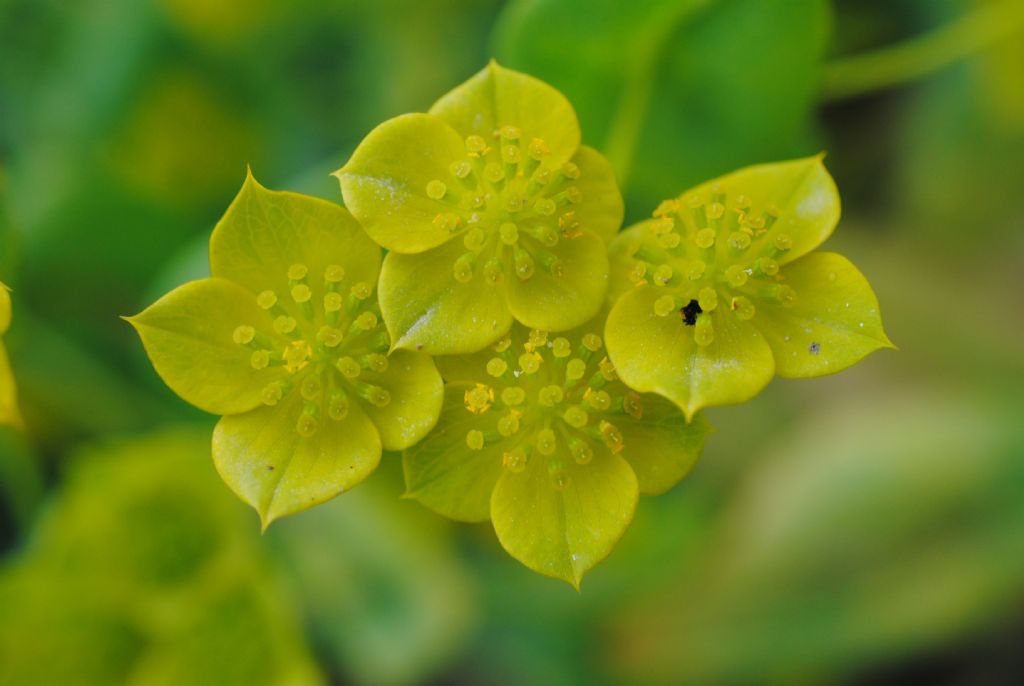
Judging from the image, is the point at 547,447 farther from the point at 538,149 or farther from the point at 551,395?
the point at 538,149

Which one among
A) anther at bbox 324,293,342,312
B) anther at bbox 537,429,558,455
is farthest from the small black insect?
anther at bbox 324,293,342,312

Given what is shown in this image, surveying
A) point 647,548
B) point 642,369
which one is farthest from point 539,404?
point 647,548

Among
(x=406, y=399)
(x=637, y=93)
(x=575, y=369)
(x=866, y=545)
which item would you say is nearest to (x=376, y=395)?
(x=406, y=399)

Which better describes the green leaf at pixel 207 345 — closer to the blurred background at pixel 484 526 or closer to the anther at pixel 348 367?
the anther at pixel 348 367

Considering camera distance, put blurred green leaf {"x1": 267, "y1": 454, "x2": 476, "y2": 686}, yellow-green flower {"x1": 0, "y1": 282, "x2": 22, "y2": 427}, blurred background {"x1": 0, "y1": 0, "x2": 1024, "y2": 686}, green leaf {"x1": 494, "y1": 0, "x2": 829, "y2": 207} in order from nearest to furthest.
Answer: yellow-green flower {"x1": 0, "y1": 282, "x2": 22, "y2": 427} → green leaf {"x1": 494, "y1": 0, "x2": 829, "y2": 207} → blurred background {"x1": 0, "y1": 0, "x2": 1024, "y2": 686} → blurred green leaf {"x1": 267, "y1": 454, "x2": 476, "y2": 686}

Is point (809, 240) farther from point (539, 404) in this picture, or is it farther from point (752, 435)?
point (752, 435)

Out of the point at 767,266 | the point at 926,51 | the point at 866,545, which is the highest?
the point at 767,266

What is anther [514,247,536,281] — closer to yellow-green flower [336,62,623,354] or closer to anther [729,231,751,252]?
yellow-green flower [336,62,623,354]
